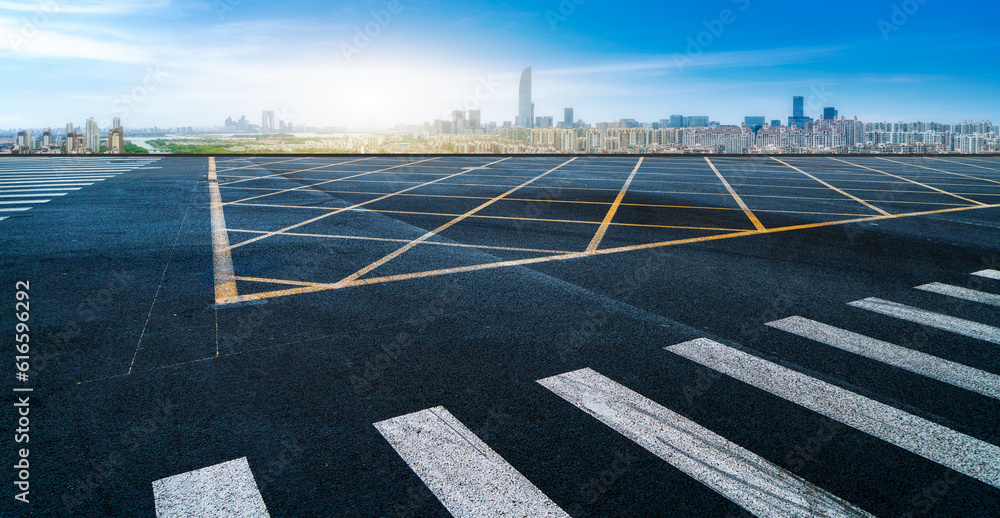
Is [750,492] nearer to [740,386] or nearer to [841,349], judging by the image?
[740,386]

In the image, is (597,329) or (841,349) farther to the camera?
(597,329)

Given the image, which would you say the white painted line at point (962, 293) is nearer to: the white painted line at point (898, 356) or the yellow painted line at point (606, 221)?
the white painted line at point (898, 356)

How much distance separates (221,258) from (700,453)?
6.50 m

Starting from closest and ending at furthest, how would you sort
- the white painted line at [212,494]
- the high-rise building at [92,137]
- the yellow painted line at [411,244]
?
the white painted line at [212,494], the yellow painted line at [411,244], the high-rise building at [92,137]

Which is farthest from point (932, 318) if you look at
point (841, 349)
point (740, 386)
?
point (740, 386)

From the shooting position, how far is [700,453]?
10.4 ft

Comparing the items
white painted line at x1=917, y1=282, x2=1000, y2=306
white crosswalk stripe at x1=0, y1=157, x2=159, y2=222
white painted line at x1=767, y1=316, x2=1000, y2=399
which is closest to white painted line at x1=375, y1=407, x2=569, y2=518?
white painted line at x1=767, y1=316, x2=1000, y2=399

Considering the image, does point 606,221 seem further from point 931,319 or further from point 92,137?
point 92,137

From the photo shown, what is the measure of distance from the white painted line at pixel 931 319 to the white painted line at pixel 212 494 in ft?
18.1

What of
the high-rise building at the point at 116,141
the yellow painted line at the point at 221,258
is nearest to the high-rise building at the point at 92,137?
the high-rise building at the point at 116,141

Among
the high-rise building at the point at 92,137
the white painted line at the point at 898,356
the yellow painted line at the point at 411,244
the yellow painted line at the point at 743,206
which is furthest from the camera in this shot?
the high-rise building at the point at 92,137

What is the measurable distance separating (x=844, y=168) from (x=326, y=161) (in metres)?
21.5

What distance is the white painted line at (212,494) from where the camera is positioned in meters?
2.67

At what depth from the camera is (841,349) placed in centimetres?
465
